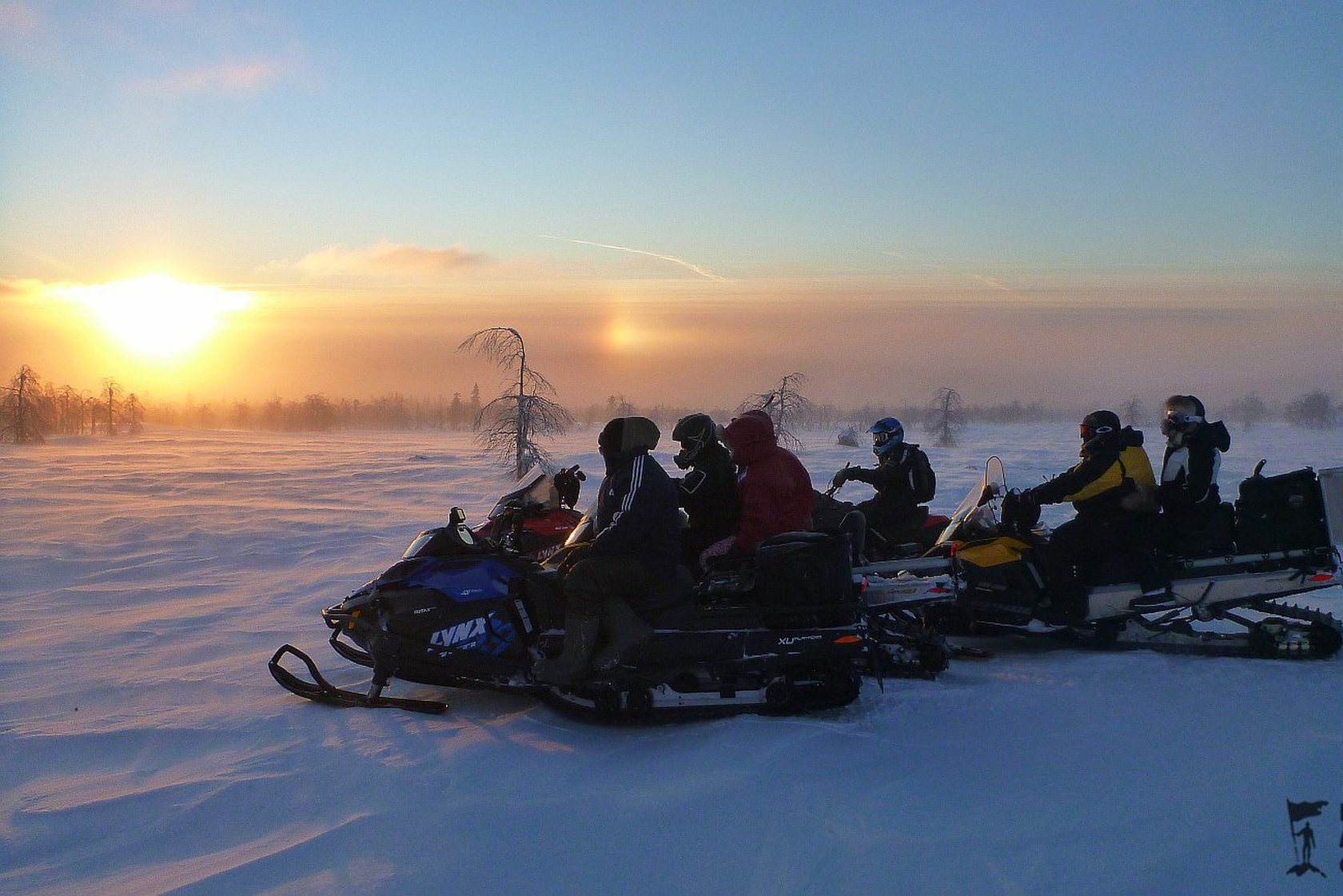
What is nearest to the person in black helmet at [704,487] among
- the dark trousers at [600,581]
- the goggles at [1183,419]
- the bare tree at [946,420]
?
the dark trousers at [600,581]

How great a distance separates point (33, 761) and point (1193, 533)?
24.3ft

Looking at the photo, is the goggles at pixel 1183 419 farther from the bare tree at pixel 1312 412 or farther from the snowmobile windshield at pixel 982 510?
the bare tree at pixel 1312 412

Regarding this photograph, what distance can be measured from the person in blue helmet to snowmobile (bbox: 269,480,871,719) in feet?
8.64

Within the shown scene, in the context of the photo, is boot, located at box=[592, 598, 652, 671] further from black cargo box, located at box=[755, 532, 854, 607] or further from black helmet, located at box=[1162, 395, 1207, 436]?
black helmet, located at box=[1162, 395, 1207, 436]

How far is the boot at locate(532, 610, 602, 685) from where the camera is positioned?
5.18 meters

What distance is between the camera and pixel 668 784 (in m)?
4.26

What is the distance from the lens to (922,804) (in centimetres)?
390

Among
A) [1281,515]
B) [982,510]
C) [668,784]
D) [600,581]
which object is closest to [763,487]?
[600,581]

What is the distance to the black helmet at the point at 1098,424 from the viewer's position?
21.8 ft

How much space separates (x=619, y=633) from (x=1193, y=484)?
4.22 metres

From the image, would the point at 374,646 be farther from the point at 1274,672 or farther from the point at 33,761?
the point at 1274,672

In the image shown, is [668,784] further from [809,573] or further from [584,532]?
[584,532]

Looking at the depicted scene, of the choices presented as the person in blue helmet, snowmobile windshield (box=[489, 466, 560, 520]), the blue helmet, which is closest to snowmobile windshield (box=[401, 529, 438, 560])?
snowmobile windshield (box=[489, 466, 560, 520])

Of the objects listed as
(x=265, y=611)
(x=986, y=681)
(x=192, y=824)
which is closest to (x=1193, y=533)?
(x=986, y=681)
